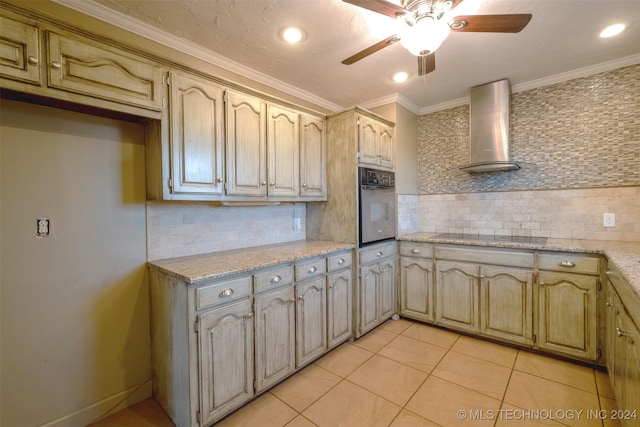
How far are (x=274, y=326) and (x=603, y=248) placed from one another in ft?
8.17

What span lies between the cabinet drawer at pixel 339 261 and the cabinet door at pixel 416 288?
810mm

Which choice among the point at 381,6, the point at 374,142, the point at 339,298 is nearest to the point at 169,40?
the point at 381,6

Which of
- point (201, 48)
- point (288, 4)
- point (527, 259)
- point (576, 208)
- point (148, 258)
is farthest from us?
point (576, 208)

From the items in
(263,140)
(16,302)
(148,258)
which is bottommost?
(16,302)

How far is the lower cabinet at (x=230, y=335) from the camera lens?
152 cm

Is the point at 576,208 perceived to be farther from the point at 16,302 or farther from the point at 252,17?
the point at 16,302

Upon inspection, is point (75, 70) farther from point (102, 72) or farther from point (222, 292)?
point (222, 292)

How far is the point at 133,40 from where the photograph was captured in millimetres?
1793

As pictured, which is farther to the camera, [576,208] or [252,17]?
[576,208]

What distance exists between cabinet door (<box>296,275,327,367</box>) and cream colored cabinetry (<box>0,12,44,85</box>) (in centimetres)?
185

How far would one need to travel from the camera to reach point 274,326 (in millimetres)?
1899

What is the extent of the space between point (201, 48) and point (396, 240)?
8.34 feet

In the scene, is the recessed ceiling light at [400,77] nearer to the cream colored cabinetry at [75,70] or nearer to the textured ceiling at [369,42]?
the textured ceiling at [369,42]

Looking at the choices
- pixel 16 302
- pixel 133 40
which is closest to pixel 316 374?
pixel 16 302
